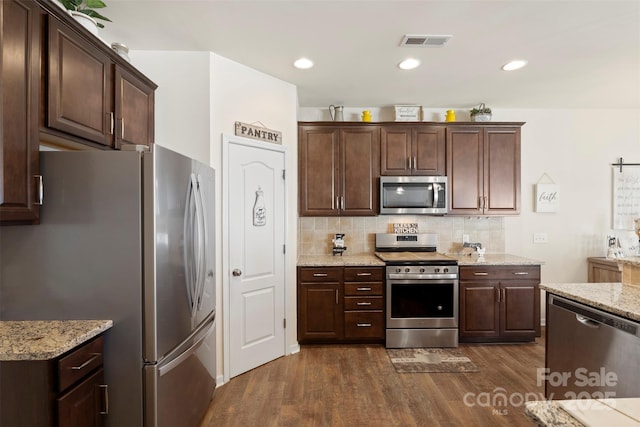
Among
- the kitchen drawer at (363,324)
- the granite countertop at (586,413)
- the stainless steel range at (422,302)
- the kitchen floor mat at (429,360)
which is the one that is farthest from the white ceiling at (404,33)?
the kitchen floor mat at (429,360)

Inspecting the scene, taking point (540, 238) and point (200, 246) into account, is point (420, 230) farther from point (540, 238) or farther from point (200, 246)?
point (200, 246)

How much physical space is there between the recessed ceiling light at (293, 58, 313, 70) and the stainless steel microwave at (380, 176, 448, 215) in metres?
1.46

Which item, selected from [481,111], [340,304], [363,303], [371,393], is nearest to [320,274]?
[340,304]

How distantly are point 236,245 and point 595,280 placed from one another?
13.8ft

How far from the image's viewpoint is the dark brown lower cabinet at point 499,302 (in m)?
3.44

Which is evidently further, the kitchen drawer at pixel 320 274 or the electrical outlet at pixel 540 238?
the electrical outlet at pixel 540 238

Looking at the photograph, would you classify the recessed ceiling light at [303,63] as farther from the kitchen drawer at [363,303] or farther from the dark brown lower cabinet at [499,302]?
the dark brown lower cabinet at [499,302]

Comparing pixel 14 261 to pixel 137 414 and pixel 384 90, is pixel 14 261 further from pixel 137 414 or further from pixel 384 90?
pixel 384 90

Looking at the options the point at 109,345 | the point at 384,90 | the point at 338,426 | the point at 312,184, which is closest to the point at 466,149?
the point at 384,90

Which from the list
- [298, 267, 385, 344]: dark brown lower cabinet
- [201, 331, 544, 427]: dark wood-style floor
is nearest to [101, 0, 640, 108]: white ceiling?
[298, 267, 385, 344]: dark brown lower cabinet

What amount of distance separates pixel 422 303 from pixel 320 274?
1.10 meters

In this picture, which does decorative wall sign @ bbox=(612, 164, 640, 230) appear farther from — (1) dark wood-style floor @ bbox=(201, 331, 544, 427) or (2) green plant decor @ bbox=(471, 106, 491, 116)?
(1) dark wood-style floor @ bbox=(201, 331, 544, 427)

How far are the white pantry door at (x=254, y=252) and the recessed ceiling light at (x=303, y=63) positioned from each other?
73 cm

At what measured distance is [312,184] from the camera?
3709 millimetres
